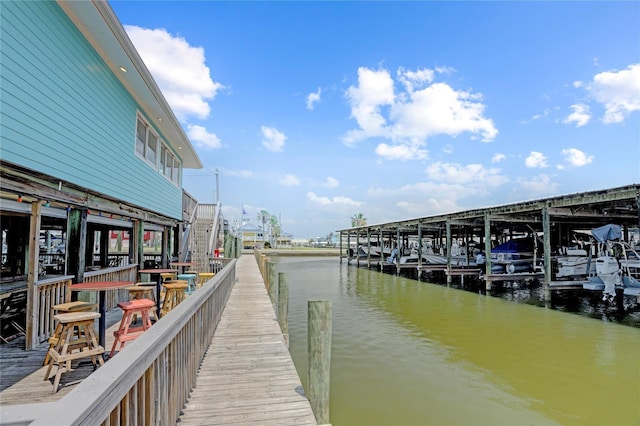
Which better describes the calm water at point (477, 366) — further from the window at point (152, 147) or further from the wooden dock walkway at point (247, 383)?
the window at point (152, 147)

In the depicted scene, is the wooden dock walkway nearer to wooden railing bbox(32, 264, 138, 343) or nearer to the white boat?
wooden railing bbox(32, 264, 138, 343)

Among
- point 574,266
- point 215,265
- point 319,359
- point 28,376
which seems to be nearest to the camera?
point 319,359

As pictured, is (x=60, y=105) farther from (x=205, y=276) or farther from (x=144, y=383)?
(x=205, y=276)

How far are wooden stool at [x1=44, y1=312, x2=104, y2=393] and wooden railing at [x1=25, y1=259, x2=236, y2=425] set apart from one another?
135 cm

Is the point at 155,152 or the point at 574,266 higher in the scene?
the point at 155,152

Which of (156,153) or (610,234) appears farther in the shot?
(610,234)

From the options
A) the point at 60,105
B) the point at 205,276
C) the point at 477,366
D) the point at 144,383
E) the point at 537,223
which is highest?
the point at 60,105

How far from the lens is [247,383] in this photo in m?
3.77

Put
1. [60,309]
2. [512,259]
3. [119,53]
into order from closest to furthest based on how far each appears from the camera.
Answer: [60,309] < [119,53] < [512,259]

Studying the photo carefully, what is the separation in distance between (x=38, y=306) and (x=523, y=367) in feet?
27.2

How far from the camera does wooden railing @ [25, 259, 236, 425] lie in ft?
3.89

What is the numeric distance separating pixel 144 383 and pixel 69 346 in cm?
282

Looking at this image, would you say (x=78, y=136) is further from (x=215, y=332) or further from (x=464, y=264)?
(x=464, y=264)

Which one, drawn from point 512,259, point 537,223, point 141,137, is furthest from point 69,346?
point 537,223
